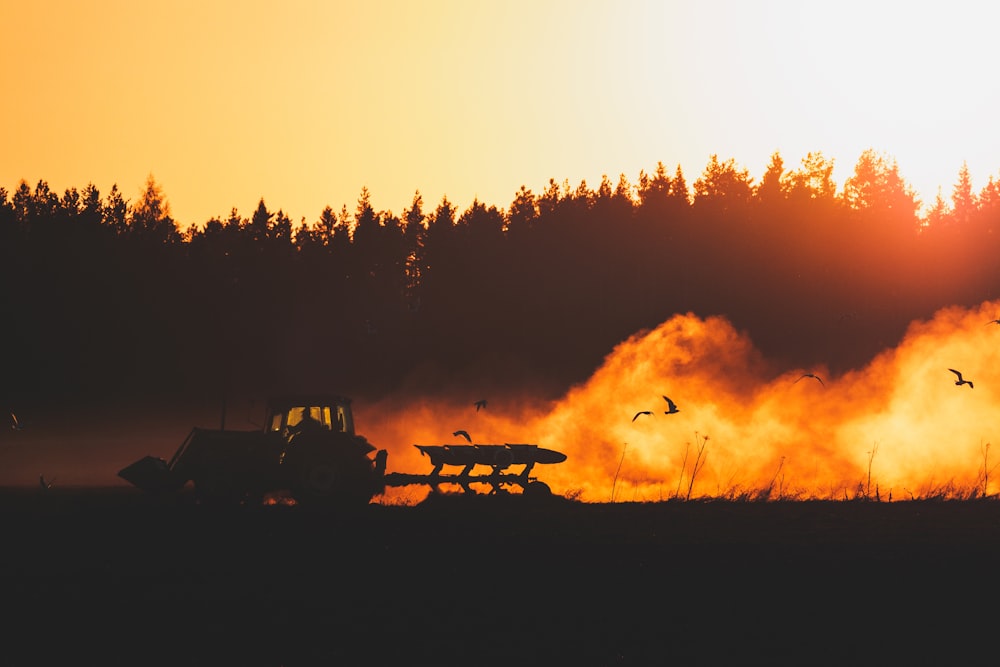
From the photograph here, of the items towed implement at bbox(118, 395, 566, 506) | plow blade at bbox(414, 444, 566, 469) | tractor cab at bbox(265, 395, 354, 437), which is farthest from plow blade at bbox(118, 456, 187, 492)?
plow blade at bbox(414, 444, 566, 469)

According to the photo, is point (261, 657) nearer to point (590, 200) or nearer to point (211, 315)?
point (211, 315)

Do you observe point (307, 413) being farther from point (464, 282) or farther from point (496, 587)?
point (464, 282)

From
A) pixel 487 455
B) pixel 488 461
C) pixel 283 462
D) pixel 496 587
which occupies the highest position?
pixel 487 455

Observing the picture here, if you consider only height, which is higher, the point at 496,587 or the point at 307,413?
the point at 307,413

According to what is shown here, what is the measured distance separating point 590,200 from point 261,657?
115893 millimetres

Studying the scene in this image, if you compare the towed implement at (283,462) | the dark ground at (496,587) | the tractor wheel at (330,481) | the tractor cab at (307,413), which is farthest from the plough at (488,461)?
Answer: the tractor wheel at (330,481)

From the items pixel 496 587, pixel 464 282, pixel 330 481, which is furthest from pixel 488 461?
pixel 464 282

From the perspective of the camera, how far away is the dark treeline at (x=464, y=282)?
285 feet

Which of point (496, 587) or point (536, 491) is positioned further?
point (536, 491)

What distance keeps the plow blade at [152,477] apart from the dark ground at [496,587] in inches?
30.5

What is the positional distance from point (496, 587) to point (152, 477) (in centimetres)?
1212

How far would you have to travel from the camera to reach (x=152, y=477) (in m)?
26.5

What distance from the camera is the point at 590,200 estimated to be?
127188 mm

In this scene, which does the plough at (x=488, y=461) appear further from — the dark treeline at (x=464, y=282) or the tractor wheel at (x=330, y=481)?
the dark treeline at (x=464, y=282)
